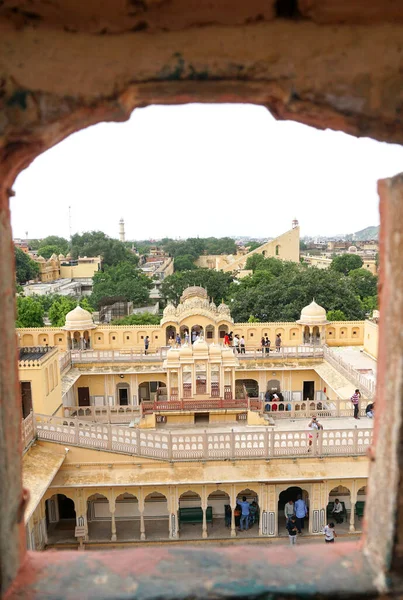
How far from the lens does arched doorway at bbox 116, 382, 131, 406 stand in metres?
21.4

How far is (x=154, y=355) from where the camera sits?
22.1 metres

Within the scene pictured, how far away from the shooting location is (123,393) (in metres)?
21.7

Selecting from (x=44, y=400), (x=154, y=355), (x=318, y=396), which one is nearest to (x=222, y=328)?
(x=154, y=355)

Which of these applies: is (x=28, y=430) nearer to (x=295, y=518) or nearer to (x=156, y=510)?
(x=156, y=510)

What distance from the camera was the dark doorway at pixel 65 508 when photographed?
13.1 metres

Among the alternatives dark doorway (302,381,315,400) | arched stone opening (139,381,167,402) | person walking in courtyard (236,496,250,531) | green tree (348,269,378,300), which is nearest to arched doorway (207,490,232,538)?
person walking in courtyard (236,496,250,531)

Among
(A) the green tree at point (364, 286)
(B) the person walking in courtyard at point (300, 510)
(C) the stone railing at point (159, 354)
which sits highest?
(A) the green tree at point (364, 286)

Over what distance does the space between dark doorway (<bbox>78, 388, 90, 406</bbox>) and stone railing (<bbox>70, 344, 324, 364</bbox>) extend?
4.11 ft

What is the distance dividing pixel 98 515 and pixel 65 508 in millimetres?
966

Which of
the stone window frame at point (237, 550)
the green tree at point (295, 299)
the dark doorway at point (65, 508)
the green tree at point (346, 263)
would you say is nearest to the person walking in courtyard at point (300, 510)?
the dark doorway at point (65, 508)

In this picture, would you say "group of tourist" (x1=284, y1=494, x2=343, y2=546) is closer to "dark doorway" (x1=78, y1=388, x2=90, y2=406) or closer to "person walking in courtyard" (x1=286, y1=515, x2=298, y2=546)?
"person walking in courtyard" (x1=286, y1=515, x2=298, y2=546)

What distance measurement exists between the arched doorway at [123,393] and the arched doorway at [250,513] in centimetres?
936

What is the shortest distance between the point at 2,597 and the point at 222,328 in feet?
72.2

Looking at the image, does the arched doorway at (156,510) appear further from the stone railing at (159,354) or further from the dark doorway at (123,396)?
the stone railing at (159,354)
